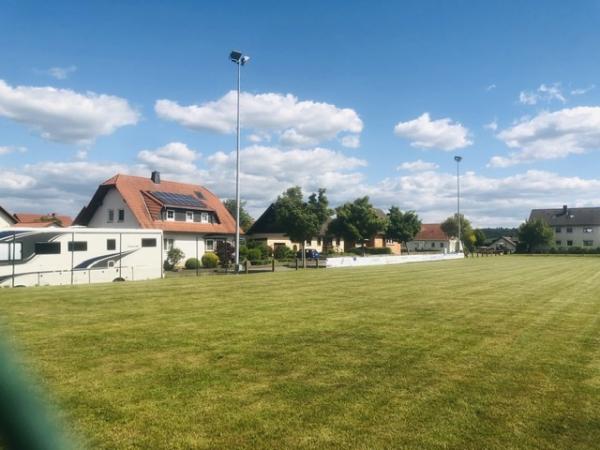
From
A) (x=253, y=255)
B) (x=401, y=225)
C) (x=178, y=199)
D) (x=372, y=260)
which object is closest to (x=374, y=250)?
(x=401, y=225)

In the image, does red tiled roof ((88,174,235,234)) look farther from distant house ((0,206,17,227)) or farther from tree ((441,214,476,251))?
tree ((441,214,476,251))

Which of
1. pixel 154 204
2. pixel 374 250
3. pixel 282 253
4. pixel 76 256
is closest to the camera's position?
pixel 76 256

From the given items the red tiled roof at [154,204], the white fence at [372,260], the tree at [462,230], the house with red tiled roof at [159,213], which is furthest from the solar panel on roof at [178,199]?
the tree at [462,230]

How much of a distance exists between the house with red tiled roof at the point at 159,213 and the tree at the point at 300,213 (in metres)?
7.23

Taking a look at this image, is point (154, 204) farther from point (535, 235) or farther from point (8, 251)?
point (535, 235)

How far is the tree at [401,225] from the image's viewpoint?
80.9 meters

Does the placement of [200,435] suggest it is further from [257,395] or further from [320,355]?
[320,355]

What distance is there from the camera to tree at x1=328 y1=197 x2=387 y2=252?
6400cm

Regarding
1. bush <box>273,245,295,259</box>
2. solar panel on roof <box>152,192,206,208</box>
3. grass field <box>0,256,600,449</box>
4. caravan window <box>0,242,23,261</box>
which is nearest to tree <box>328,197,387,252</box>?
bush <box>273,245,295,259</box>

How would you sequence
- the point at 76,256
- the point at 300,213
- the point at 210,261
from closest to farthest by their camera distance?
the point at 76,256 → the point at 210,261 → the point at 300,213

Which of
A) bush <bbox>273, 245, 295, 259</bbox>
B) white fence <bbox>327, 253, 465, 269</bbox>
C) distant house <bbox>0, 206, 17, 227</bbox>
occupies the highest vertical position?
distant house <bbox>0, 206, 17, 227</bbox>

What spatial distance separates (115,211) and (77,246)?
17.9m

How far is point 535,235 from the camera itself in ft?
311

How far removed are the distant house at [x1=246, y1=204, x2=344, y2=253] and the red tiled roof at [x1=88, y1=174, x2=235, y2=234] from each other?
11.9m
